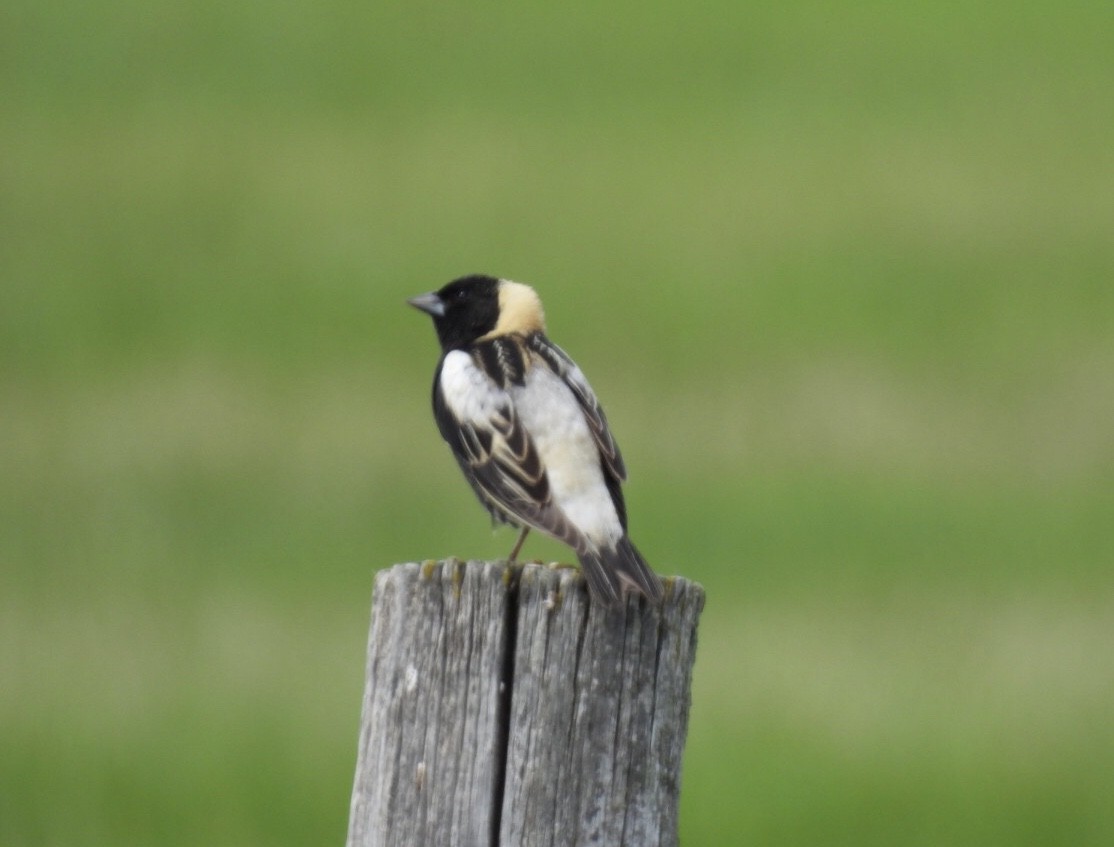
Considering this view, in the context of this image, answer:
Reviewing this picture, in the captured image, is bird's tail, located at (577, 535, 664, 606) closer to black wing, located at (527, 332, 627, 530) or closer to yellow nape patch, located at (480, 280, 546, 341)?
black wing, located at (527, 332, 627, 530)

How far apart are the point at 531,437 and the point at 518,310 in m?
1.04

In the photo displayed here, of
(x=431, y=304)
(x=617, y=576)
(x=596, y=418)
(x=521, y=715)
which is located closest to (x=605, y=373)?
(x=431, y=304)

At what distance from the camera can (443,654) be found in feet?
9.85

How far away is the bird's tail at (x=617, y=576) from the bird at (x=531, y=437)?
405mm

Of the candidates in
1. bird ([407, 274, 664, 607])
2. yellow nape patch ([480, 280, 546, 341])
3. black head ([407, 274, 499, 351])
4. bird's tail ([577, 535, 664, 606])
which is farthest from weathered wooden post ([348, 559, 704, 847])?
black head ([407, 274, 499, 351])

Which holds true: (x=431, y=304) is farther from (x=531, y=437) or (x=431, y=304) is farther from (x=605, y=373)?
(x=605, y=373)

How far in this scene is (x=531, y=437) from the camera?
4273mm

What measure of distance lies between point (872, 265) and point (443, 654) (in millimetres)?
10832

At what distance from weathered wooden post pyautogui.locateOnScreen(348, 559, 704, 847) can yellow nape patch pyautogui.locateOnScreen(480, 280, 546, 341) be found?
2157mm

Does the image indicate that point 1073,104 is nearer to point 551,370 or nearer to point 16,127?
point 16,127

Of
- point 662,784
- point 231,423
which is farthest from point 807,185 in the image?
point 662,784

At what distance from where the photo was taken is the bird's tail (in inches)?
118

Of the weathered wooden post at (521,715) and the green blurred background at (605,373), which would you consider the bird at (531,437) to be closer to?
the weathered wooden post at (521,715)

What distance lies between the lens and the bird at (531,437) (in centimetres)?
410
